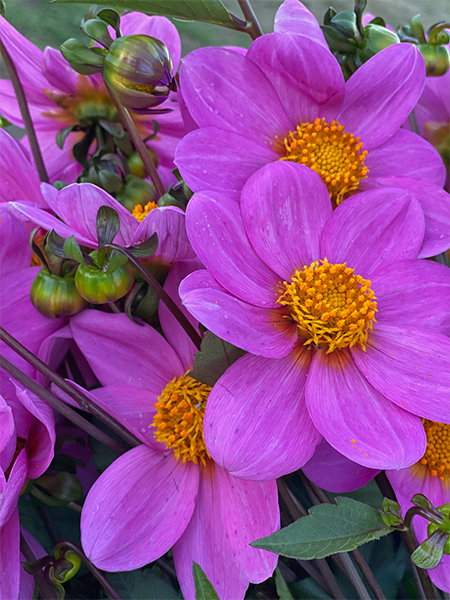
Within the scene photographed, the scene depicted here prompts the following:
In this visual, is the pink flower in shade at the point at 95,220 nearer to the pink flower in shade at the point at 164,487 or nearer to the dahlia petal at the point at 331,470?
the pink flower in shade at the point at 164,487

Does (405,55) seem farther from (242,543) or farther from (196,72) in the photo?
(242,543)

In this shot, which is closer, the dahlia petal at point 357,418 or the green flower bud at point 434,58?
the dahlia petal at point 357,418

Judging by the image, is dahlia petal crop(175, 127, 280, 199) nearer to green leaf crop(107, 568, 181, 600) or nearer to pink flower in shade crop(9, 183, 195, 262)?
pink flower in shade crop(9, 183, 195, 262)

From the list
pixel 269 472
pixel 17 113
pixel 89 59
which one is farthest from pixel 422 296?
pixel 17 113

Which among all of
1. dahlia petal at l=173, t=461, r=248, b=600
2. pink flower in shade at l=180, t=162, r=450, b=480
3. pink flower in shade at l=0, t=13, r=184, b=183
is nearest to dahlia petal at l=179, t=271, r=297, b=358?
pink flower in shade at l=180, t=162, r=450, b=480

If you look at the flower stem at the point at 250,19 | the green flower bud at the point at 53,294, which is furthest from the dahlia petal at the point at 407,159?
the green flower bud at the point at 53,294

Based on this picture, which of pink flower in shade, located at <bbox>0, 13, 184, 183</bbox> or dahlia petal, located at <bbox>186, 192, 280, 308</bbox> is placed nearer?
dahlia petal, located at <bbox>186, 192, 280, 308</bbox>

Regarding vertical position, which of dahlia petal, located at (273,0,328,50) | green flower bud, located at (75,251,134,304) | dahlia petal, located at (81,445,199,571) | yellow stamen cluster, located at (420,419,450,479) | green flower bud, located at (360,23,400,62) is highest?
dahlia petal, located at (273,0,328,50)
